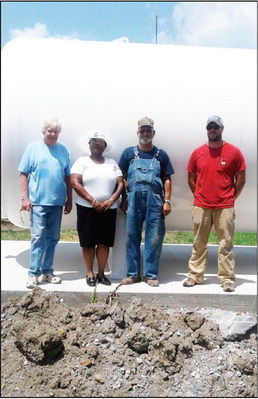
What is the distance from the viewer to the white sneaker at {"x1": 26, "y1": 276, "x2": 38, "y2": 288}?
446 cm

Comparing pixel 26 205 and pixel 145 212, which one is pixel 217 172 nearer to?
pixel 145 212

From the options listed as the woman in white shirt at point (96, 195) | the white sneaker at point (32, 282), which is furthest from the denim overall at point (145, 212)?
the white sneaker at point (32, 282)

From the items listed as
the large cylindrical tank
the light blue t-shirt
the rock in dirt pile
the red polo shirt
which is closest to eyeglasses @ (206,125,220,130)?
the red polo shirt

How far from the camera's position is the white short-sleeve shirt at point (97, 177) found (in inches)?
173

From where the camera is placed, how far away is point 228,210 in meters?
4.48

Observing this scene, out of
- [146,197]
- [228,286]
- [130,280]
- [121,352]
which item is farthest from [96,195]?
[228,286]

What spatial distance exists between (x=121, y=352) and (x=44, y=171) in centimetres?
174

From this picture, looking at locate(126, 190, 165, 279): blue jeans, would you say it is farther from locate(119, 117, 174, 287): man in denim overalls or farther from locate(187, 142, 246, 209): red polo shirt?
locate(187, 142, 246, 209): red polo shirt

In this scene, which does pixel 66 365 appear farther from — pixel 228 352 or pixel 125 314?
pixel 228 352

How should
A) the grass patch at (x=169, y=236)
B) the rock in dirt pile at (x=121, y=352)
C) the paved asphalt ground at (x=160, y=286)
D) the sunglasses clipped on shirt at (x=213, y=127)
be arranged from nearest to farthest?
the rock in dirt pile at (x=121, y=352), the sunglasses clipped on shirt at (x=213, y=127), the paved asphalt ground at (x=160, y=286), the grass patch at (x=169, y=236)

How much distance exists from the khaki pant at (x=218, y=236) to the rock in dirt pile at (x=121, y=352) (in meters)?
0.51

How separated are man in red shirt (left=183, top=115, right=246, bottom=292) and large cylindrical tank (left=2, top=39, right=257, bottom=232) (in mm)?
318

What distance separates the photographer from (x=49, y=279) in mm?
4617

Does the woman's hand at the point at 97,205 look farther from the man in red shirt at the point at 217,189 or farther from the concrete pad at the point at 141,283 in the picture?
the man in red shirt at the point at 217,189
